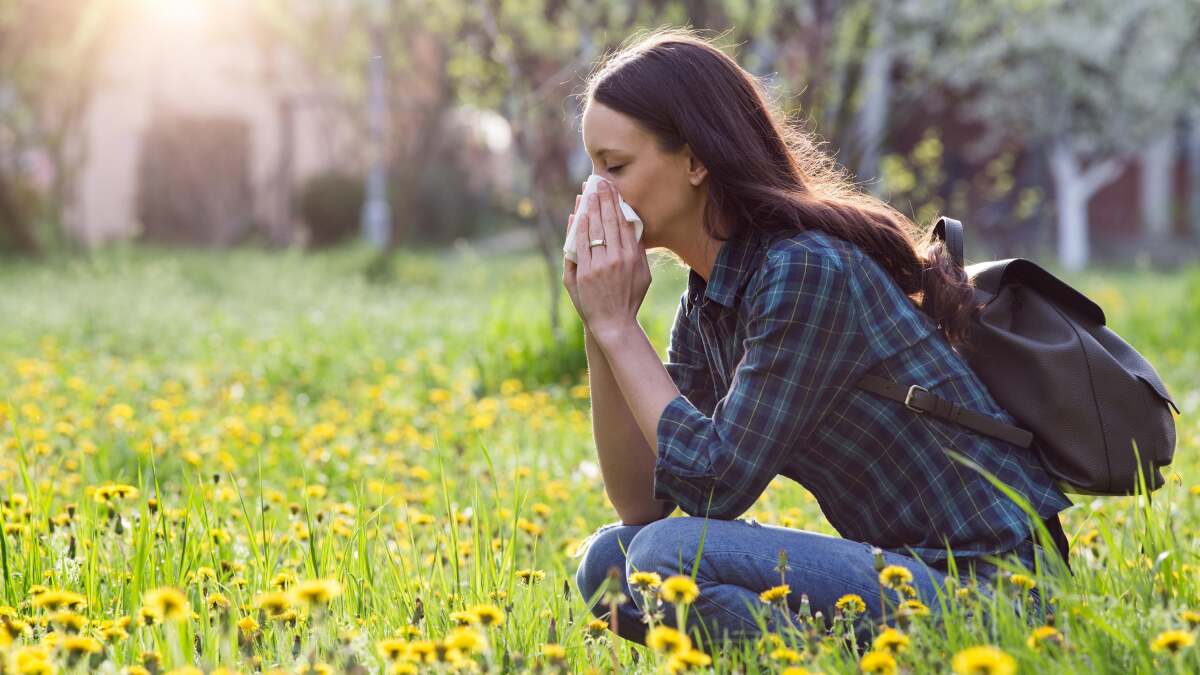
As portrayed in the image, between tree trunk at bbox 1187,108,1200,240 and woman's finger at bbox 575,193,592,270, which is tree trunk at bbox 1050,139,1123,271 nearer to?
tree trunk at bbox 1187,108,1200,240

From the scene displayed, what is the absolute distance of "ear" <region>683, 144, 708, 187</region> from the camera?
2275mm

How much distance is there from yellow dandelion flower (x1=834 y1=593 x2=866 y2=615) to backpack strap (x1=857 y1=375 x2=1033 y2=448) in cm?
33

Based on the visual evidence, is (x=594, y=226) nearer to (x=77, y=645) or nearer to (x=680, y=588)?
(x=680, y=588)

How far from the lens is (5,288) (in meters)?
11.1

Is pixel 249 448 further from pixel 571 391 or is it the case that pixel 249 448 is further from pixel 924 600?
pixel 924 600

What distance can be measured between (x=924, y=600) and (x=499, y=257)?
14311 mm

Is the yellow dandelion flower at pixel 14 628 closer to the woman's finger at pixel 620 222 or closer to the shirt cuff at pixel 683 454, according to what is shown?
the shirt cuff at pixel 683 454

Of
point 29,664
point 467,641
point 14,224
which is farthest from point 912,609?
point 14,224

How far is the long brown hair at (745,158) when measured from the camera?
222 centimetres

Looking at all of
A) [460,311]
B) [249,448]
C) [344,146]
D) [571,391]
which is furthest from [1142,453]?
[344,146]

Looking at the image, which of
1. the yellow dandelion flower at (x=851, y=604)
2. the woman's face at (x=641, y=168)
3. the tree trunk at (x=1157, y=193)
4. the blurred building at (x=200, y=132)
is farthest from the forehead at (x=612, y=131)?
the blurred building at (x=200, y=132)

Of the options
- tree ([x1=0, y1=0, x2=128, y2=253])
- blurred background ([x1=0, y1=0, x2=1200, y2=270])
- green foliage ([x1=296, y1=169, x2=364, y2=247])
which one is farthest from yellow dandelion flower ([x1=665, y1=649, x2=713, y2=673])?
green foliage ([x1=296, y1=169, x2=364, y2=247])

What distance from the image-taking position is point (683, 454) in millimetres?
2123

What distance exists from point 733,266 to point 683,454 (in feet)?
1.21
